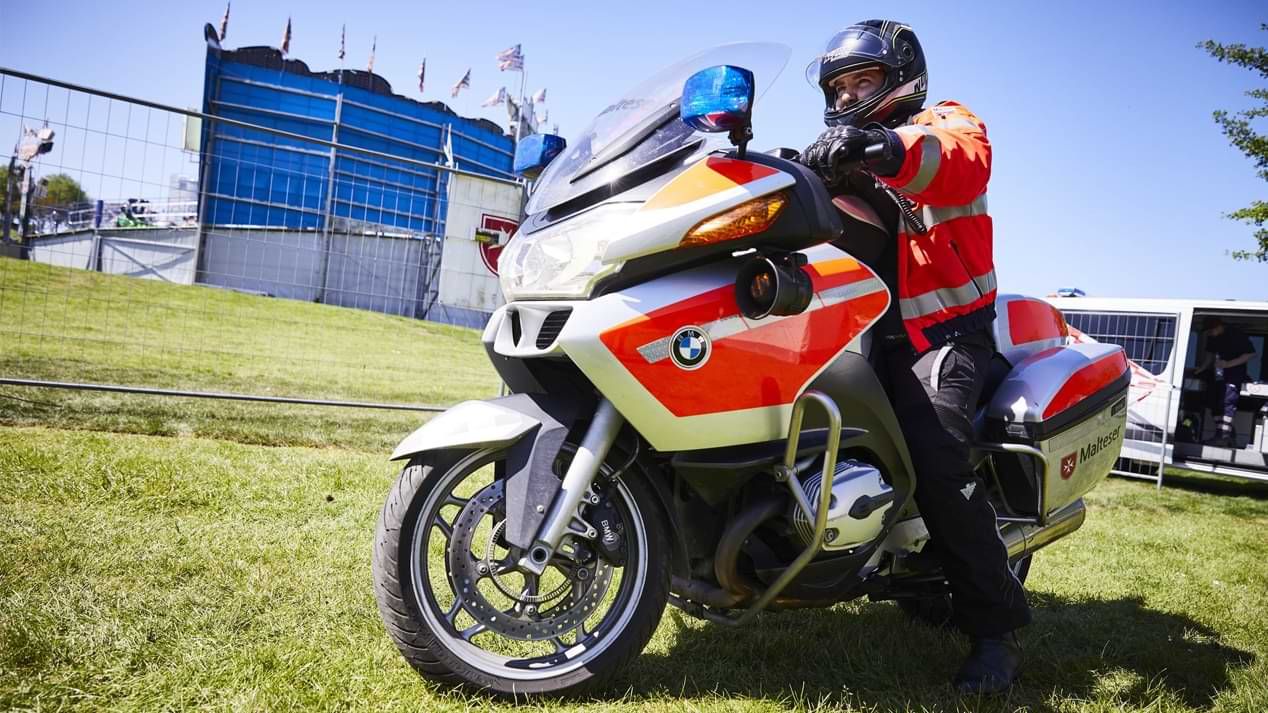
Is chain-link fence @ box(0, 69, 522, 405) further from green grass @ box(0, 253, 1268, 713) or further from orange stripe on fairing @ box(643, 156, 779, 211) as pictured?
orange stripe on fairing @ box(643, 156, 779, 211)

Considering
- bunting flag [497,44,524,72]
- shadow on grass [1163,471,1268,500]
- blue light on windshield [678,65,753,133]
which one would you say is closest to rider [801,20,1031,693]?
blue light on windshield [678,65,753,133]

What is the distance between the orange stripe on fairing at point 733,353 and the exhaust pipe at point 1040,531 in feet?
3.36

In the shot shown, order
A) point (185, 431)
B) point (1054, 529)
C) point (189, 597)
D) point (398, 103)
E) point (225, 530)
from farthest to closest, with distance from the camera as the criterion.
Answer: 1. point (398, 103)
2. point (185, 431)
3. point (225, 530)
4. point (1054, 529)
5. point (189, 597)

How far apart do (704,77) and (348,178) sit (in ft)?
20.5

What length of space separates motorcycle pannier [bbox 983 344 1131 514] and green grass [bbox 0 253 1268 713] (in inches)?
26.6

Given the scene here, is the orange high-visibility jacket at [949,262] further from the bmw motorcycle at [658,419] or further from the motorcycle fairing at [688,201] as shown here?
the motorcycle fairing at [688,201]

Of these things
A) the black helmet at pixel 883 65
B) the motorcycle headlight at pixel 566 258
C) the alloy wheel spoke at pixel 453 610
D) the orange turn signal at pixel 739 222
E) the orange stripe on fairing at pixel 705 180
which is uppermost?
the black helmet at pixel 883 65

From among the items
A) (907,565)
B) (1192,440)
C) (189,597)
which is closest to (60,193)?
(189,597)

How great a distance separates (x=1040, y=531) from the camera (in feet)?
10.1

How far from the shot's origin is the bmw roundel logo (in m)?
2.19

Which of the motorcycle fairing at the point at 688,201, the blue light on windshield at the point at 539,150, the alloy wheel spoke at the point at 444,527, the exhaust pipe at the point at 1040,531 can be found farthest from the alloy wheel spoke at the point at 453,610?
the exhaust pipe at the point at 1040,531

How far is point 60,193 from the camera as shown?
6.75 m

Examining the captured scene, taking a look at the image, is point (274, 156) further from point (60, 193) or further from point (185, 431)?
point (185, 431)

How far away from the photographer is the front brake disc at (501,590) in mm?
2260
